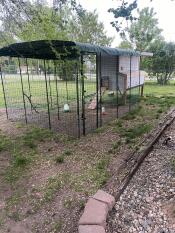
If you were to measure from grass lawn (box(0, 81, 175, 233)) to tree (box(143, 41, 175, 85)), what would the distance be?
39.2 ft

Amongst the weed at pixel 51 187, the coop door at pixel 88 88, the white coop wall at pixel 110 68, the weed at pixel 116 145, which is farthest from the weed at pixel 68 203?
the white coop wall at pixel 110 68

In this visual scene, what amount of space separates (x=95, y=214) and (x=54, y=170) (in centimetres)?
150

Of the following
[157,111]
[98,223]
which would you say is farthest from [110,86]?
[98,223]

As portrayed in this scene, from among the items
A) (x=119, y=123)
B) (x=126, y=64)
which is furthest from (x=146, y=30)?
(x=119, y=123)

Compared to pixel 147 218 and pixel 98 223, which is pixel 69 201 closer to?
pixel 98 223

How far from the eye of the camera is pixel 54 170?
3826 millimetres

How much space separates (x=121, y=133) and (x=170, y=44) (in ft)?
45.4

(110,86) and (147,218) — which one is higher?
(110,86)

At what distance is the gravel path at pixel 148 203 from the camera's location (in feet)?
8.13

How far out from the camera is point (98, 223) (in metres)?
2.34

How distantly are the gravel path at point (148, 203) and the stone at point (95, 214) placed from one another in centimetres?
13

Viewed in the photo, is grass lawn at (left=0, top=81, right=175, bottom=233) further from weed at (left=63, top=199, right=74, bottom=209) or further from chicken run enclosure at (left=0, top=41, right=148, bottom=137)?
chicken run enclosure at (left=0, top=41, right=148, bottom=137)

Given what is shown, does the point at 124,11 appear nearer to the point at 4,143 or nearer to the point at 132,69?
the point at 4,143

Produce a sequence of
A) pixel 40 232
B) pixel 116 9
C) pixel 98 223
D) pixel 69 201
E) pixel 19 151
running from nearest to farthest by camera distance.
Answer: pixel 98 223 < pixel 40 232 < pixel 69 201 < pixel 116 9 < pixel 19 151
